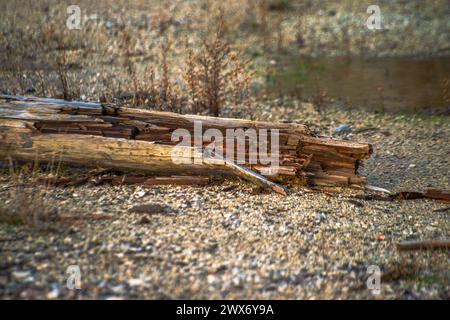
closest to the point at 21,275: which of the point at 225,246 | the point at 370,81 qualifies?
the point at 225,246

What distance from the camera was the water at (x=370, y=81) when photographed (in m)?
9.66

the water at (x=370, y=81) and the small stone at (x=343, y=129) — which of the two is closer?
the small stone at (x=343, y=129)

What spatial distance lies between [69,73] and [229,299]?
6808 mm

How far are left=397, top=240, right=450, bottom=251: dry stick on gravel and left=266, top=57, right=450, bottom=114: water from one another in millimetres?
5082

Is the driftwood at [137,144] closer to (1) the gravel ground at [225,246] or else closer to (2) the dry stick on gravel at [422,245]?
(1) the gravel ground at [225,246]

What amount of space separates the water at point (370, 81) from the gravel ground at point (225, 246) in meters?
4.52

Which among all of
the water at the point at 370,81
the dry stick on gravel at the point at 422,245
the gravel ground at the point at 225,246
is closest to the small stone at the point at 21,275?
the gravel ground at the point at 225,246

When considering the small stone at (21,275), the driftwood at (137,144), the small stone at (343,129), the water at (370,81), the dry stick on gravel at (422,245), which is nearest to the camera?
the small stone at (21,275)

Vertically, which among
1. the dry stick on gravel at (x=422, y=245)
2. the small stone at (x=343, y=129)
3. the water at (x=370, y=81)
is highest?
the water at (x=370, y=81)

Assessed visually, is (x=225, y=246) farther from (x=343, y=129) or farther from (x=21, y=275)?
(x=343, y=129)

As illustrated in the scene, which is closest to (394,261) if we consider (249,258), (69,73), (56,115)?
(249,258)

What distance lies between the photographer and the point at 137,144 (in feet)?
17.4

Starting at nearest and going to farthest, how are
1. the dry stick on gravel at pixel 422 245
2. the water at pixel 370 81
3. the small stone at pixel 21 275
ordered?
the small stone at pixel 21 275, the dry stick on gravel at pixel 422 245, the water at pixel 370 81
